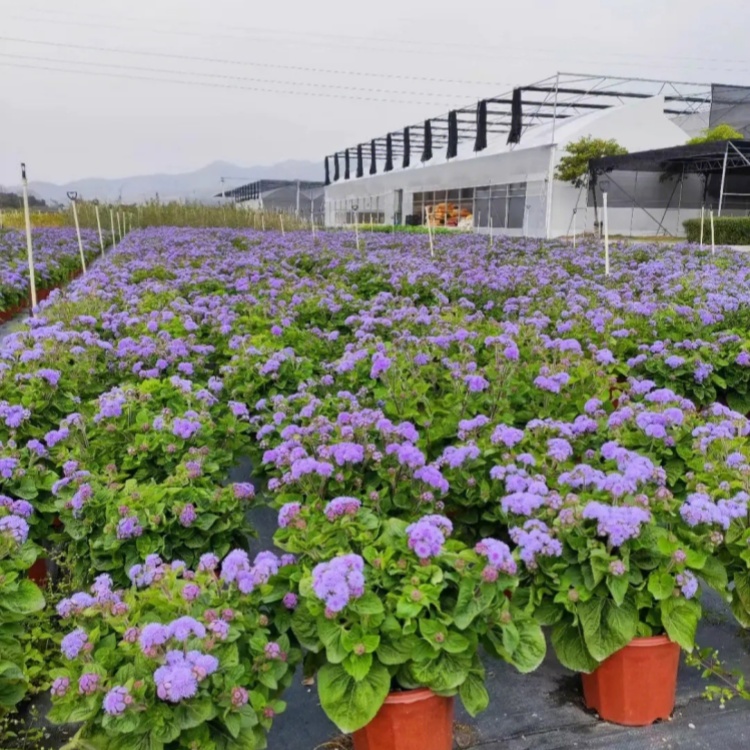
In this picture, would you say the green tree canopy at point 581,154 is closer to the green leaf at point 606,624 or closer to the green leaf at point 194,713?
the green leaf at point 606,624

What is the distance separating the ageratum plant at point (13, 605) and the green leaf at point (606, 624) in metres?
1.75

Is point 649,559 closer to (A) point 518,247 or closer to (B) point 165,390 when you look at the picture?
(B) point 165,390

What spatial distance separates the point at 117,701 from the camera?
5.35 feet

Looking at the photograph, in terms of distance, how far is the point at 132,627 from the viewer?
184cm

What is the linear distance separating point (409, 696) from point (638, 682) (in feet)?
2.88

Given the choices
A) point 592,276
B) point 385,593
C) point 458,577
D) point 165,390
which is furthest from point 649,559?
point 592,276

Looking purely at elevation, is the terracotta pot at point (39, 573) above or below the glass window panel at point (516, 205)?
below

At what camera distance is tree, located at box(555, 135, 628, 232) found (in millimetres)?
23641

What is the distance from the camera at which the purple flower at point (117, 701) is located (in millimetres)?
1629

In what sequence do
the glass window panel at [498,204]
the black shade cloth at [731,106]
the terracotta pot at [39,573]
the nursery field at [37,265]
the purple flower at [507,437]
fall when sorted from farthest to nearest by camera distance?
1. the black shade cloth at [731,106]
2. the glass window panel at [498,204]
3. the nursery field at [37,265]
4. the terracotta pot at [39,573]
5. the purple flower at [507,437]

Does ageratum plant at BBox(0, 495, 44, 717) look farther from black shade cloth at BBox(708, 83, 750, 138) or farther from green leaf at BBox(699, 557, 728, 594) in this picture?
black shade cloth at BBox(708, 83, 750, 138)

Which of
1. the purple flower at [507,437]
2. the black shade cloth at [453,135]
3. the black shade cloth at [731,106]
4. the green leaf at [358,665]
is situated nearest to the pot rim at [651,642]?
the purple flower at [507,437]

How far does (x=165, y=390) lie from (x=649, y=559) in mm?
2469

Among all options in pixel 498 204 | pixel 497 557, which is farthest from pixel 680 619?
pixel 498 204
